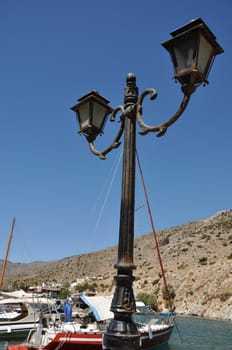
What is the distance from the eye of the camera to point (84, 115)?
5562 millimetres

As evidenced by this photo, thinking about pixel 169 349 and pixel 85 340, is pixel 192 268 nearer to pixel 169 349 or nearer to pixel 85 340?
pixel 169 349

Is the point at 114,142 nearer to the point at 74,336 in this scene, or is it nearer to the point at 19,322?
the point at 74,336

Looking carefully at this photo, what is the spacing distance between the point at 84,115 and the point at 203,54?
6.82 feet

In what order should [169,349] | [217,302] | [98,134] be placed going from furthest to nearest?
[217,302] < [169,349] < [98,134]

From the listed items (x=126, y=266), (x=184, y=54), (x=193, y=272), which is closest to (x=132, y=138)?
(x=184, y=54)

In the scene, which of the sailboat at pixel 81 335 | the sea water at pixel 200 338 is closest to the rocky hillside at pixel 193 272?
the sea water at pixel 200 338

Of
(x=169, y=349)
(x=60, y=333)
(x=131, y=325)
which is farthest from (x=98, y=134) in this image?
(x=169, y=349)

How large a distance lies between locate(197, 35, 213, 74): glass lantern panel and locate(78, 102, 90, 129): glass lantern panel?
186 centimetres

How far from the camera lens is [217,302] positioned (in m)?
39.9

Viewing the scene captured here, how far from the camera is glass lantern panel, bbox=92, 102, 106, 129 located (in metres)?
5.41

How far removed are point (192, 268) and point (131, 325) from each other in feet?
166

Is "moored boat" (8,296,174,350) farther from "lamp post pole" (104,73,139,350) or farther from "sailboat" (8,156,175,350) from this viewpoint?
"lamp post pole" (104,73,139,350)

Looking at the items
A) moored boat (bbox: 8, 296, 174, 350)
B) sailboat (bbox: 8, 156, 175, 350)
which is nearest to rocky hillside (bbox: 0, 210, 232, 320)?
A: sailboat (bbox: 8, 156, 175, 350)

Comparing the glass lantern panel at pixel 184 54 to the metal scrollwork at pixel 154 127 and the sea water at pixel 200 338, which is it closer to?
the metal scrollwork at pixel 154 127
